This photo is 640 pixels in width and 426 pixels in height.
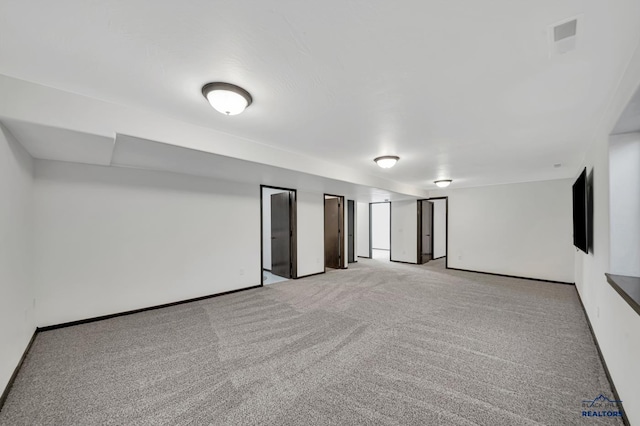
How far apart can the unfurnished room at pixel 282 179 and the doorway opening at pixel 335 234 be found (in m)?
2.56

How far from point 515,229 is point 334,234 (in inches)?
174

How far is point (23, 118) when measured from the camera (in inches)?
74.8

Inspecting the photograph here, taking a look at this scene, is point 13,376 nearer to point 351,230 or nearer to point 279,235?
point 279,235

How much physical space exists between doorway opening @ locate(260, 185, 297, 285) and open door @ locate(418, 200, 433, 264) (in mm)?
4197

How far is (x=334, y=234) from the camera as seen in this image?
7.22m

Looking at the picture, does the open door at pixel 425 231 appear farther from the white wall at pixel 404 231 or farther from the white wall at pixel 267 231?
the white wall at pixel 267 231

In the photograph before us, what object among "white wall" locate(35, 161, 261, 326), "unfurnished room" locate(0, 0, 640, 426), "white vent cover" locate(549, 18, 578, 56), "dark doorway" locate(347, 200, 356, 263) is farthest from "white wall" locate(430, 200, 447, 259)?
"white vent cover" locate(549, 18, 578, 56)

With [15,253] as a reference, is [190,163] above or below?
above

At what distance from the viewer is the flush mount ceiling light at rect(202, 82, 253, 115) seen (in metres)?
1.93

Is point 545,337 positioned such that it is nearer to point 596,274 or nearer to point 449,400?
point 596,274

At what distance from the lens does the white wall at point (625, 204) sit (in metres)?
1.91

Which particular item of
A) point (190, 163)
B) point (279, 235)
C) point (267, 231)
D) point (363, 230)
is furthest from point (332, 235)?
point (190, 163)

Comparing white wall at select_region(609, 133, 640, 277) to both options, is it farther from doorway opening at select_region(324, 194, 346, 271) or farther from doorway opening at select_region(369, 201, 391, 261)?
doorway opening at select_region(369, 201, 391, 261)

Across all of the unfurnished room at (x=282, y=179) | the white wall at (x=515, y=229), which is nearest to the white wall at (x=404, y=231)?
the white wall at (x=515, y=229)
